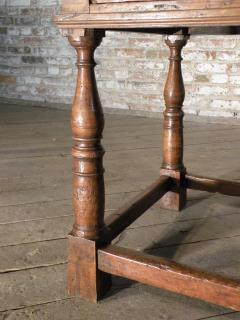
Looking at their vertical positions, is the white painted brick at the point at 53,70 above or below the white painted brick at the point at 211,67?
below

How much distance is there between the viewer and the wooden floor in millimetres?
1166

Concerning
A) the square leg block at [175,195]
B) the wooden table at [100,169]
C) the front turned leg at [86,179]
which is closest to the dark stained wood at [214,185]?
the square leg block at [175,195]

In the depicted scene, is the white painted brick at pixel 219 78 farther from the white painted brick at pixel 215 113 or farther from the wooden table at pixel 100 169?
the wooden table at pixel 100 169

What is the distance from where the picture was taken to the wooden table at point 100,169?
1010 millimetres

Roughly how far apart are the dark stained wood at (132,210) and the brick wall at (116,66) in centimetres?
235

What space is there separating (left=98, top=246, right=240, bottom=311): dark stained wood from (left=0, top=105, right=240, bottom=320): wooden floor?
3.1 inches

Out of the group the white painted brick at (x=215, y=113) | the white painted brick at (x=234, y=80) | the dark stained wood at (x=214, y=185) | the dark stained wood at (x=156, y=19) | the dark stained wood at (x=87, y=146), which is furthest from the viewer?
the white painted brick at (x=215, y=113)

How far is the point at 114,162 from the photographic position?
2.67 meters

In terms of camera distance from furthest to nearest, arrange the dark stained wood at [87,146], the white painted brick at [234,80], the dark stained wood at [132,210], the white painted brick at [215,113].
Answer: the white painted brick at [215,113] → the white painted brick at [234,80] → the dark stained wood at [132,210] → the dark stained wood at [87,146]

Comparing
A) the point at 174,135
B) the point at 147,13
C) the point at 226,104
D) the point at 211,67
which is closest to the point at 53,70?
the point at 211,67

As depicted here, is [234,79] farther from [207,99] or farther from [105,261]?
[105,261]

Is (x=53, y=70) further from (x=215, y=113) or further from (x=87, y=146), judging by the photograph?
(x=87, y=146)

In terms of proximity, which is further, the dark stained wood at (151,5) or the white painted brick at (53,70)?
the white painted brick at (53,70)

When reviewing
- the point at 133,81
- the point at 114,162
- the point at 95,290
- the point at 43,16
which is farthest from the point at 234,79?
the point at 95,290
